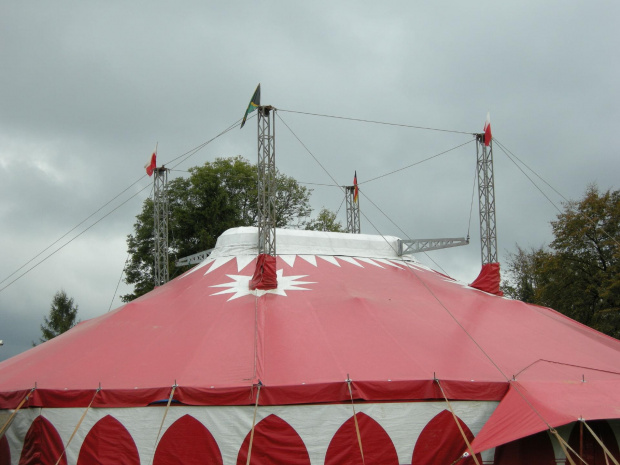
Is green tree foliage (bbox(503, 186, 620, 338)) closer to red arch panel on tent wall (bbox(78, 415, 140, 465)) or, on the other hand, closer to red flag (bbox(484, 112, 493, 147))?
red flag (bbox(484, 112, 493, 147))

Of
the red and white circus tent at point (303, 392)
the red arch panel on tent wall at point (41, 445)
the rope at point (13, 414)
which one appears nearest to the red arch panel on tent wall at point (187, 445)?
the red and white circus tent at point (303, 392)

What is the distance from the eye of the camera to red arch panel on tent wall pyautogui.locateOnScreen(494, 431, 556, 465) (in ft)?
23.7

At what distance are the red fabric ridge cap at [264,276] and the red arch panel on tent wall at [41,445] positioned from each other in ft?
11.7

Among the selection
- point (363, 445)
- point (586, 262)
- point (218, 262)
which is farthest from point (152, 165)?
point (586, 262)

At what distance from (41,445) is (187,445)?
1.97m

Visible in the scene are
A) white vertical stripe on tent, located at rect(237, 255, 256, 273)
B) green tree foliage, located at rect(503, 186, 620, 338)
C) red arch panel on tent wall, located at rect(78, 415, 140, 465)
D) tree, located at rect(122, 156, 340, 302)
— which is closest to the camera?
red arch panel on tent wall, located at rect(78, 415, 140, 465)

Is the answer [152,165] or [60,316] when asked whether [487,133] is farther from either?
[60,316]

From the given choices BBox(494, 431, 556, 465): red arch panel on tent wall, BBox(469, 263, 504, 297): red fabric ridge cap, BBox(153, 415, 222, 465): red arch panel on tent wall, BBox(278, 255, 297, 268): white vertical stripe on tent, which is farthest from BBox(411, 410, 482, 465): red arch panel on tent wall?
BBox(469, 263, 504, 297): red fabric ridge cap

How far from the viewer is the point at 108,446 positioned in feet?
23.3

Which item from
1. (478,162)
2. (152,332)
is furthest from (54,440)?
(478,162)

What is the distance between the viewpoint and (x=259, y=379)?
276 inches

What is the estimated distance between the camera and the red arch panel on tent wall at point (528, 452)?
7223 millimetres

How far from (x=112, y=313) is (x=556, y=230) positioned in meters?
17.1

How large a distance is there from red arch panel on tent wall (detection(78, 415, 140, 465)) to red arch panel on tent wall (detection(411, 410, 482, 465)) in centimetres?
344
